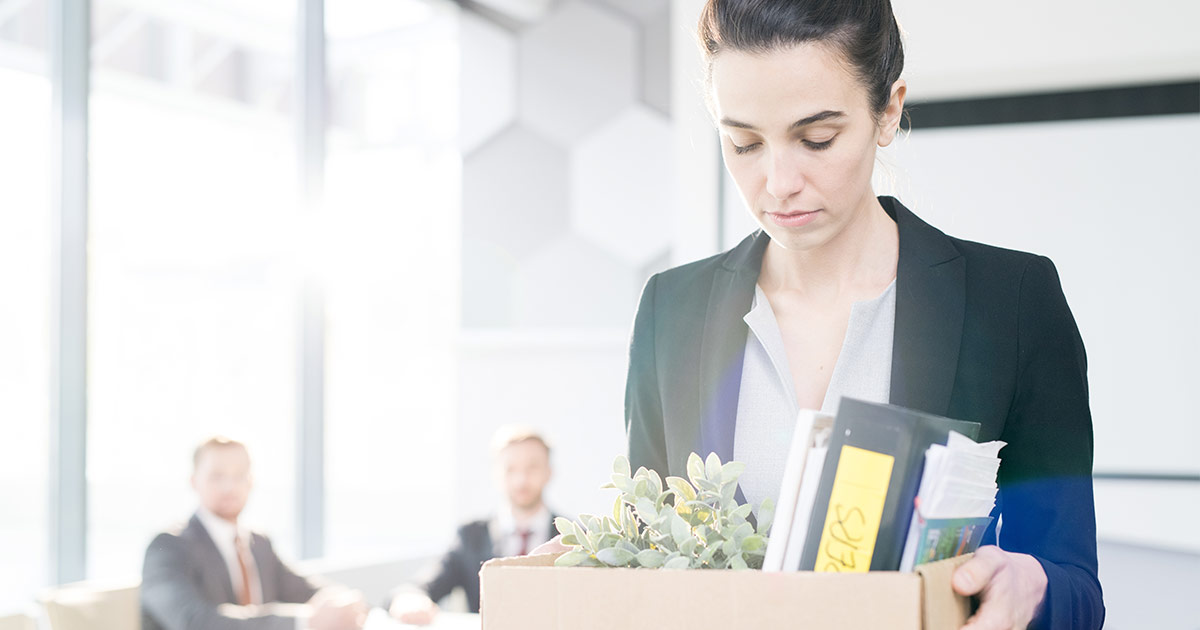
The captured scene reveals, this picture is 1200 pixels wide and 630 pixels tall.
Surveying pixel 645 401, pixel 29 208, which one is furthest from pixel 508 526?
pixel 645 401

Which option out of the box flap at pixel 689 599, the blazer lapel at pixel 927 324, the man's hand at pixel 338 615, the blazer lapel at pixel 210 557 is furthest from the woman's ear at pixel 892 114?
the blazer lapel at pixel 210 557

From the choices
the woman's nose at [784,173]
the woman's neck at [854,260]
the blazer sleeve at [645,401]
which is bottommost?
the blazer sleeve at [645,401]

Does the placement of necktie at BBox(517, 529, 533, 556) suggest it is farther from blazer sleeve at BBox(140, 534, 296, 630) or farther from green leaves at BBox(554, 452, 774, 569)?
green leaves at BBox(554, 452, 774, 569)

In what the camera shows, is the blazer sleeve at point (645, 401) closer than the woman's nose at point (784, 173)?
No

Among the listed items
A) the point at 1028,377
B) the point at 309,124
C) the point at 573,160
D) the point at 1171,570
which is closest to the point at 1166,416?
the point at 1171,570

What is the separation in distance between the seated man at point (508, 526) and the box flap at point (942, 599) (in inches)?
127

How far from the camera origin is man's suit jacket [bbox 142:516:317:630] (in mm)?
3400

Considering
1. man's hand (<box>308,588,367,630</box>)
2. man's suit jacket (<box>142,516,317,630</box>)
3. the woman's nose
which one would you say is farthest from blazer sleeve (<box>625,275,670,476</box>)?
man's suit jacket (<box>142,516,317,630</box>)

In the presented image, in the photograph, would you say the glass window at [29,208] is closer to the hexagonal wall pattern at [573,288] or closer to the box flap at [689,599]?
the hexagonal wall pattern at [573,288]

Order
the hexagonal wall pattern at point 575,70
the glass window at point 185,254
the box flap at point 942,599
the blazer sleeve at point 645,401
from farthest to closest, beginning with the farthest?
the hexagonal wall pattern at point 575,70
the glass window at point 185,254
the blazer sleeve at point 645,401
the box flap at point 942,599

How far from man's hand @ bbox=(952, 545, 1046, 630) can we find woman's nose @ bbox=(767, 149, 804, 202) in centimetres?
39

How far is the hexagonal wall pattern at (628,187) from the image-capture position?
17.6ft

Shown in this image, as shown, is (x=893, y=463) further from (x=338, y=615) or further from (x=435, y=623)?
(x=338, y=615)

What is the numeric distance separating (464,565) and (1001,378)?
3156mm
